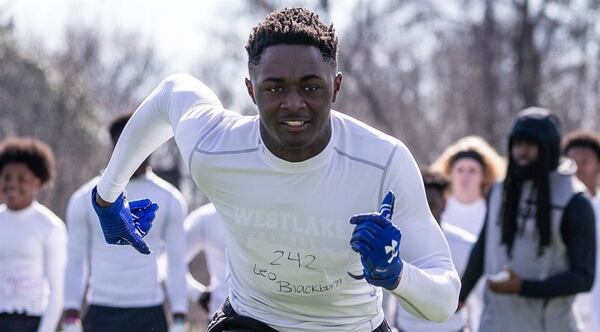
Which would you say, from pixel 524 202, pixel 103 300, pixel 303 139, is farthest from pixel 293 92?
pixel 103 300

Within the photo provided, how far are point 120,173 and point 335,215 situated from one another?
3.56 ft

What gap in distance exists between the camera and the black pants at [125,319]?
8.81m

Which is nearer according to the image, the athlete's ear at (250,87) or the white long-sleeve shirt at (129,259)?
the athlete's ear at (250,87)

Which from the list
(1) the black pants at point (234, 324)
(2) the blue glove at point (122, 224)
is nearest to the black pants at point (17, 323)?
(2) the blue glove at point (122, 224)

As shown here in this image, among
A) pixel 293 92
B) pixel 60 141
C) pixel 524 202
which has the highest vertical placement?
pixel 293 92

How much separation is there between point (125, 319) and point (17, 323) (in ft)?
3.32

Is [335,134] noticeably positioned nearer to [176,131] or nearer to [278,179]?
[278,179]

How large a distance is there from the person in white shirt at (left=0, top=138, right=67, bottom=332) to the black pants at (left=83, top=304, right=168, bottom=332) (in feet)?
1.84

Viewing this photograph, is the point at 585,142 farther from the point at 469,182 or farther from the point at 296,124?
the point at 296,124

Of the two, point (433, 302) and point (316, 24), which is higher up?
point (316, 24)

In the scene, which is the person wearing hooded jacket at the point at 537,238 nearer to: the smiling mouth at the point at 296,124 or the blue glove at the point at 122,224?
the blue glove at the point at 122,224

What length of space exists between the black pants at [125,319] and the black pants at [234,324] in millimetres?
3622

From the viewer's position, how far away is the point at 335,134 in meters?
4.97

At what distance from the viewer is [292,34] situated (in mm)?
4809
